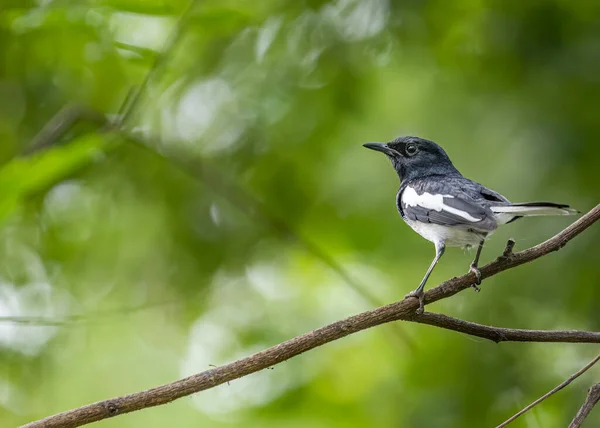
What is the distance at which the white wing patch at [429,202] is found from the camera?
98.2 inches

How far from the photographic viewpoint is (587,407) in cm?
152

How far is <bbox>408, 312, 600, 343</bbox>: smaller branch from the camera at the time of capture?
65.9 inches

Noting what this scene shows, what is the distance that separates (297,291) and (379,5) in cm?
193

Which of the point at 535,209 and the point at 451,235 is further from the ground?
the point at 535,209

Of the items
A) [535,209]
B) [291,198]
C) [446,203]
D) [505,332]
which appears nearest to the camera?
[505,332]

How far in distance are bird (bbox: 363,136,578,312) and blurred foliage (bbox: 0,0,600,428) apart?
433 mm

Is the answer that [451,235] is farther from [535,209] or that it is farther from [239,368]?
[239,368]

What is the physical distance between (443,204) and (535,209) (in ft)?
1.98

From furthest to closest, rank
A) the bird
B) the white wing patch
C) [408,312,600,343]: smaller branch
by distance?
1. the white wing patch
2. the bird
3. [408,312,600,343]: smaller branch

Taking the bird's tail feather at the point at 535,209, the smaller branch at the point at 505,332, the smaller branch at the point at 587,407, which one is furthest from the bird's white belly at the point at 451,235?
the smaller branch at the point at 587,407

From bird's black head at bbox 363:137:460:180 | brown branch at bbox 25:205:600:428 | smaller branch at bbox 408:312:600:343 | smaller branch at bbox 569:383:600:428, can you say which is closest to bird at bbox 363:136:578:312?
bird's black head at bbox 363:137:460:180

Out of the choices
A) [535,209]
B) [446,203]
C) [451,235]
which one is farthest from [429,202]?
[535,209]

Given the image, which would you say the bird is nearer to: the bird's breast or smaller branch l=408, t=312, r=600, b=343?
the bird's breast

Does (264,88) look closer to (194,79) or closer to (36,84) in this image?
(194,79)
